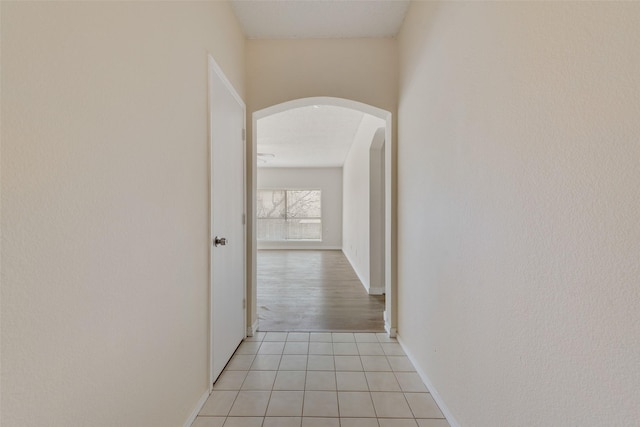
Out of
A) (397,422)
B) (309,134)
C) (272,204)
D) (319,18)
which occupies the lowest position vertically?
(397,422)

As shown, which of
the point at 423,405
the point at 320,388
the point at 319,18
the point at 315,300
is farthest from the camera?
the point at 315,300

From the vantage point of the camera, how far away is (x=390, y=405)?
1790 millimetres

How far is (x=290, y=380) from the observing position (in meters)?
2.04

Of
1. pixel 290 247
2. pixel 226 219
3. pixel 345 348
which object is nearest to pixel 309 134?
pixel 226 219

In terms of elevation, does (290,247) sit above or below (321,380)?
above

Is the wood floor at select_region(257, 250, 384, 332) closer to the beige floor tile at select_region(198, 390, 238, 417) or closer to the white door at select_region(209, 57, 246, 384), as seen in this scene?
the white door at select_region(209, 57, 246, 384)

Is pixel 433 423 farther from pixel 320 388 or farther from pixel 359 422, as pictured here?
pixel 320 388

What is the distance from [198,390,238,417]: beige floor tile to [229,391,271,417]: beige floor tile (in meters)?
0.03

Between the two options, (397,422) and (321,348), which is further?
(321,348)

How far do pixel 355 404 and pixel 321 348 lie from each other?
74cm

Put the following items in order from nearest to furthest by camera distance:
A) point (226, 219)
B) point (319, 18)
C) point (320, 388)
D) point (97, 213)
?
point (97, 213), point (320, 388), point (226, 219), point (319, 18)

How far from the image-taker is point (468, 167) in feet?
4.67

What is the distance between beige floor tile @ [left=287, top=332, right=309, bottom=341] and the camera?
269 cm

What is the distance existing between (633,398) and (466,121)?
115cm
